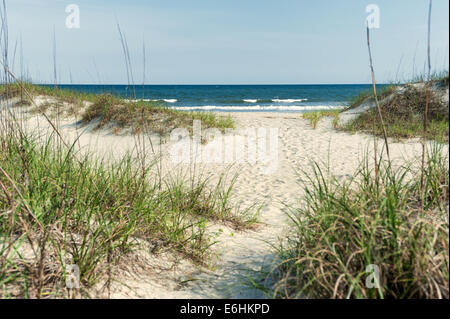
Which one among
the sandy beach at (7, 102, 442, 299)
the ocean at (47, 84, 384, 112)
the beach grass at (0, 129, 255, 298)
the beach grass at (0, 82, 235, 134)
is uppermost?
the ocean at (47, 84, 384, 112)

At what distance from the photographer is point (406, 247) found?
1.86 meters

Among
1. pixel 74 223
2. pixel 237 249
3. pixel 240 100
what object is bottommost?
pixel 237 249

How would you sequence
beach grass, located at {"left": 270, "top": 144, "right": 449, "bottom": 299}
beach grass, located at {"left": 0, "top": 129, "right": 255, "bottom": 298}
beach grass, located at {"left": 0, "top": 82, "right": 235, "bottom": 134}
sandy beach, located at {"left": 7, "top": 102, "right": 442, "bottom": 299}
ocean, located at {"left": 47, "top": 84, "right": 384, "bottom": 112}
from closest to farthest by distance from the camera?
beach grass, located at {"left": 270, "top": 144, "right": 449, "bottom": 299}
beach grass, located at {"left": 0, "top": 129, "right": 255, "bottom": 298}
sandy beach, located at {"left": 7, "top": 102, "right": 442, "bottom": 299}
beach grass, located at {"left": 0, "top": 82, "right": 235, "bottom": 134}
ocean, located at {"left": 47, "top": 84, "right": 384, "bottom": 112}

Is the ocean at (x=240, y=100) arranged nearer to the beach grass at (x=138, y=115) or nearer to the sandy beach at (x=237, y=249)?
the beach grass at (x=138, y=115)

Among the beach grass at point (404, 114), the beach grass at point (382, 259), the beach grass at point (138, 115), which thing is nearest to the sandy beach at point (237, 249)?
the beach grass at point (382, 259)

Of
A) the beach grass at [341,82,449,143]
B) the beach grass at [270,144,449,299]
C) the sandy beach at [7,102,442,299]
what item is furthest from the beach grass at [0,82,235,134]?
the beach grass at [270,144,449,299]

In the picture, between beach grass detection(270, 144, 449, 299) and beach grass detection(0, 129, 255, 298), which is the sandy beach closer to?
beach grass detection(0, 129, 255, 298)

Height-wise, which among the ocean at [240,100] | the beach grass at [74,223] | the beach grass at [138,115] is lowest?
the beach grass at [74,223]

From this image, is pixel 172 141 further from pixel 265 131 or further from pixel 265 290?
pixel 265 290

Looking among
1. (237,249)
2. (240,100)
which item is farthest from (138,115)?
(240,100)

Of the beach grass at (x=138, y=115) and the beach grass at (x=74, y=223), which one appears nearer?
the beach grass at (x=74, y=223)

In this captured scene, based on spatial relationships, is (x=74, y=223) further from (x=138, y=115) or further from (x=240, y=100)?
(x=240, y=100)

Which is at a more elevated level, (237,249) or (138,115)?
(138,115)

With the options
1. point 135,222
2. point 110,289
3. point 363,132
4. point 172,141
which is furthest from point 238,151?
point 110,289
